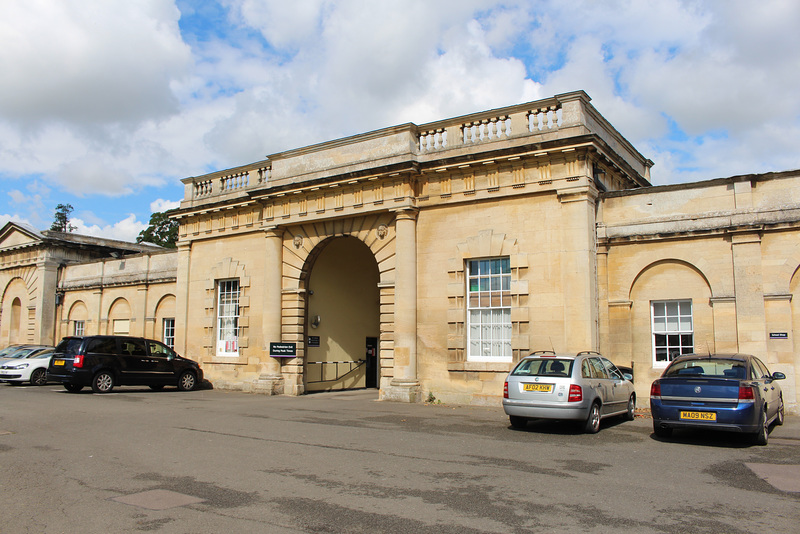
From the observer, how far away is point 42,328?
31.3m

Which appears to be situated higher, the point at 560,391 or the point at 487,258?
the point at 487,258

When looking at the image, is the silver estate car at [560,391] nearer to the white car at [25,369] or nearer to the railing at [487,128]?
the railing at [487,128]

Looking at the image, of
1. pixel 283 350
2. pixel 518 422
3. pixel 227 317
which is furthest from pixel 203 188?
pixel 518 422

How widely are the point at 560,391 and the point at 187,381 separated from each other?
13755mm

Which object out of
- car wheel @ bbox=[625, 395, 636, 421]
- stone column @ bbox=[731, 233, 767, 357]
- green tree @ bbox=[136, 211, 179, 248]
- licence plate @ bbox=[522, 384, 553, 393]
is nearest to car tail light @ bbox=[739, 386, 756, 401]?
licence plate @ bbox=[522, 384, 553, 393]

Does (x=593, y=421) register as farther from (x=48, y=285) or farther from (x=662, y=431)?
(x=48, y=285)

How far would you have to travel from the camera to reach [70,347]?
1873 centimetres

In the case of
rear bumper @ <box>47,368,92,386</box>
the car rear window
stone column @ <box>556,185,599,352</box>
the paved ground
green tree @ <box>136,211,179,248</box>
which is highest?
green tree @ <box>136,211,179,248</box>

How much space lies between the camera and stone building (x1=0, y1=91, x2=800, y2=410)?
14.4 meters

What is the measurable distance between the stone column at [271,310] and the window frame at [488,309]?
6.57 meters

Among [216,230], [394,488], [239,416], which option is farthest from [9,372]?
[394,488]

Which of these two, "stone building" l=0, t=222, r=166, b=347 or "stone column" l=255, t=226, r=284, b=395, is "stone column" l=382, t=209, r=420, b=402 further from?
"stone building" l=0, t=222, r=166, b=347

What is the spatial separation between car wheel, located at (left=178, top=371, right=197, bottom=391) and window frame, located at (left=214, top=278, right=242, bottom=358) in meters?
1.40

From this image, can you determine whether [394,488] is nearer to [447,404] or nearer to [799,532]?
[799,532]
